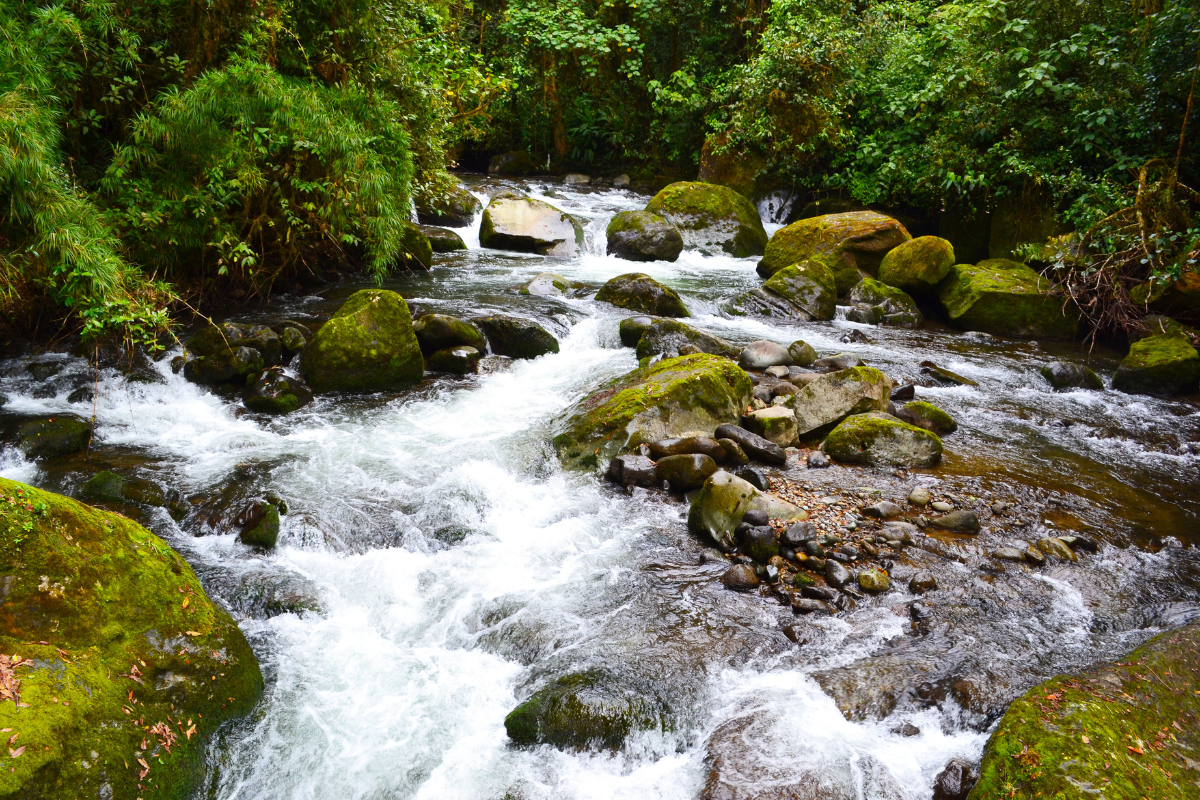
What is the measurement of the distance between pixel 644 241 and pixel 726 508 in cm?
935

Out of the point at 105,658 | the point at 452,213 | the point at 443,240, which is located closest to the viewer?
the point at 105,658

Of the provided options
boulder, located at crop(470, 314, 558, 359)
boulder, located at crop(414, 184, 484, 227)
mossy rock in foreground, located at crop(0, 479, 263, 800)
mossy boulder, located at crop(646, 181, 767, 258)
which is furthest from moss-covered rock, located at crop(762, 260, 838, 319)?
mossy rock in foreground, located at crop(0, 479, 263, 800)

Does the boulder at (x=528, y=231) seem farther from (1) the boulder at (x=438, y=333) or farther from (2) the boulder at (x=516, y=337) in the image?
(1) the boulder at (x=438, y=333)

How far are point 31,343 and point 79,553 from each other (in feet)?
16.0

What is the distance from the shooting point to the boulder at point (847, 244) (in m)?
11.4

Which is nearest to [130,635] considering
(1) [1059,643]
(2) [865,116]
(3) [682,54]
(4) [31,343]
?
(1) [1059,643]

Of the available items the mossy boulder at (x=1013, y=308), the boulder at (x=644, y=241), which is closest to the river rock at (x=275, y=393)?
the boulder at (x=644, y=241)

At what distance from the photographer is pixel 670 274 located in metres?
12.5

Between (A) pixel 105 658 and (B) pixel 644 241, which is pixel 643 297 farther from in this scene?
(A) pixel 105 658

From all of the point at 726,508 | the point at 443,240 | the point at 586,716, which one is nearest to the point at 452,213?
the point at 443,240

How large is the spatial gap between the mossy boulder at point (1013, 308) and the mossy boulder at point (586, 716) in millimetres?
9008

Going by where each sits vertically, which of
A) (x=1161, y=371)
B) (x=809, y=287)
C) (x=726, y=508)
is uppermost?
(x=809, y=287)

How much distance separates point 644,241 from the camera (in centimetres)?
1340

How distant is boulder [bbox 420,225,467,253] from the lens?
1277cm
